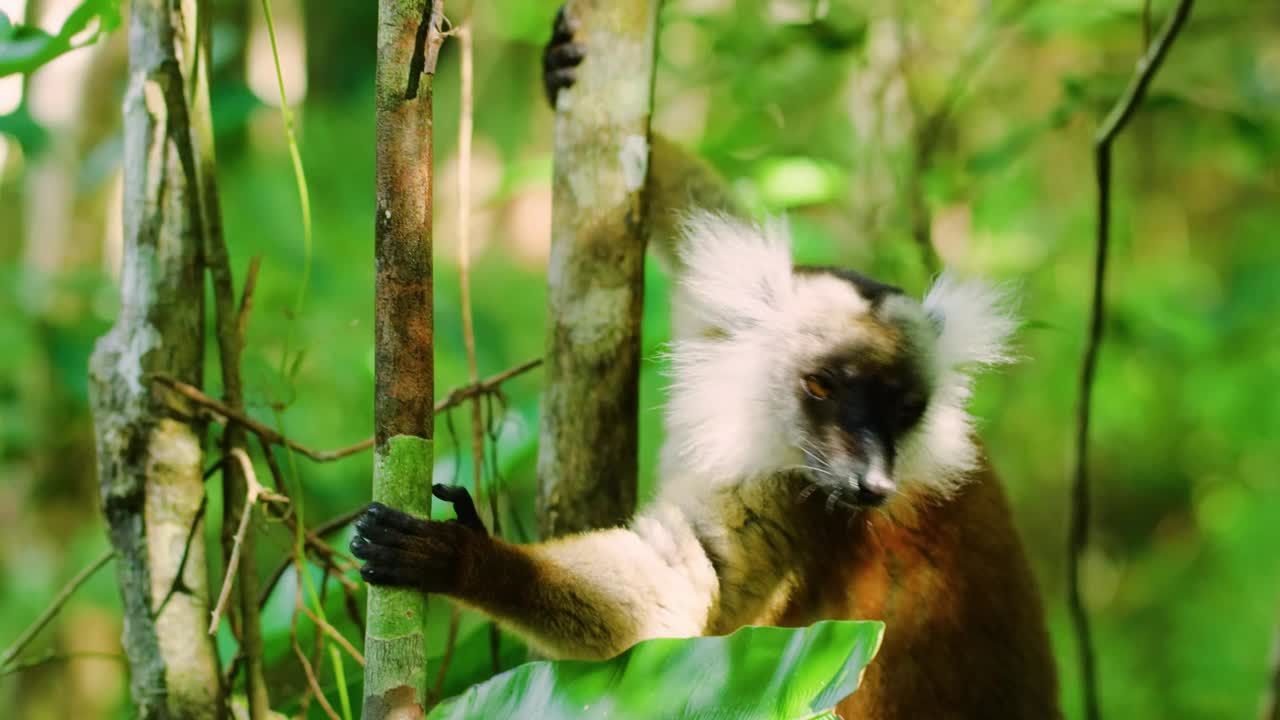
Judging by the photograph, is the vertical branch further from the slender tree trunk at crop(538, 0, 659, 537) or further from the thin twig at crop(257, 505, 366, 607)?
the slender tree trunk at crop(538, 0, 659, 537)

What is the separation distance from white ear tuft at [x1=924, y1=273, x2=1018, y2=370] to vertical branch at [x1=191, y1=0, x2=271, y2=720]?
1930 mm

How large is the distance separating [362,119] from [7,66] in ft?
22.3

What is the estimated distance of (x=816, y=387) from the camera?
2846 mm

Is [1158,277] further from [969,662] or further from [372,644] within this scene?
[372,644]

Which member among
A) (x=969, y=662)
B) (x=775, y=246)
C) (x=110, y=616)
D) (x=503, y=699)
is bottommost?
(x=110, y=616)

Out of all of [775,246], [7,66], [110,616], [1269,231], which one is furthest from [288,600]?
[1269,231]

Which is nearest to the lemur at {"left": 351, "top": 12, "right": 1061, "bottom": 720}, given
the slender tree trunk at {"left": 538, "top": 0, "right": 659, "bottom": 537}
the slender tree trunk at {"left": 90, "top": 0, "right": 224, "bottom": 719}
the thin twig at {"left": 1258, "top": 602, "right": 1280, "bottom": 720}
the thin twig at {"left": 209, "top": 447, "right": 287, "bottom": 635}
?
the slender tree trunk at {"left": 538, "top": 0, "right": 659, "bottom": 537}

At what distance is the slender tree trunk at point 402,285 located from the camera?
1688 mm

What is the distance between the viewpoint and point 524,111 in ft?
34.0

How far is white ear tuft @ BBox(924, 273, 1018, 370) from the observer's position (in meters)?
3.07

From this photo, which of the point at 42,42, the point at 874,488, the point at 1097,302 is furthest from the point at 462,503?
the point at 1097,302

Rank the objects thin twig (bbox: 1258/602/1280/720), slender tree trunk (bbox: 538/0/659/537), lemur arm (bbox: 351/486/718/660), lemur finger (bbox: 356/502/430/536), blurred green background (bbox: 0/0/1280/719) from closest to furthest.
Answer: lemur finger (bbox: 356/502/430/536), lemur arm (bbox: 351/486/718/660), slender tree trunk (bbox: 538/0/659/537), thin twig (bbox: 1258/602/1280/720), blurred green background (bbox: 0/0/1280/719)

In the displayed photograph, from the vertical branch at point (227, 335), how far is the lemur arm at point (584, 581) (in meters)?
0.51

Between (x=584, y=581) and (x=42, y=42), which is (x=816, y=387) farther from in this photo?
(x=42, y=42)
